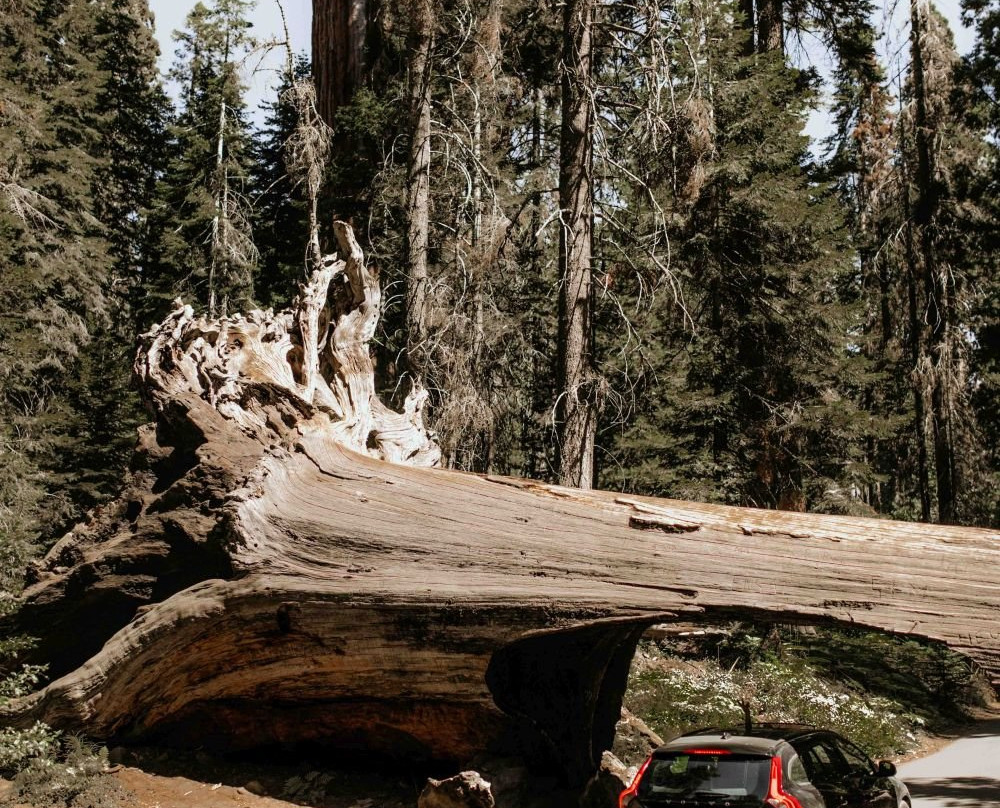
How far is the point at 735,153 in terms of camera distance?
690 inches

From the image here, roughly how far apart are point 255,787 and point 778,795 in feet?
15.0

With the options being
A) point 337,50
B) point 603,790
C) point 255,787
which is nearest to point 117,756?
point 255,787

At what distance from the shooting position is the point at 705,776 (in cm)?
612

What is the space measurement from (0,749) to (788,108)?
17.4 metres

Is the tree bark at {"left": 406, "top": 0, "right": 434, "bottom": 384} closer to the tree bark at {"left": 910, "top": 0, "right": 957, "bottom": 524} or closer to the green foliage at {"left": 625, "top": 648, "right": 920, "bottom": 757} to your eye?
the green foliage at {"left": 625, "top": 648, "right": 920, "bottom": 757}

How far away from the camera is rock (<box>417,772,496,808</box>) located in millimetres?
6945

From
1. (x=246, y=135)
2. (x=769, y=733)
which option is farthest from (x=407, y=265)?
(x=246, y=135)

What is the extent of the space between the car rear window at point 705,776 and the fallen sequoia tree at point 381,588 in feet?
3.26

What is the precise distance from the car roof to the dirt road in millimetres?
4875

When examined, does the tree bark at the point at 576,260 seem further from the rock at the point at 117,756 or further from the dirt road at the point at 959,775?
the rock at the point at 117,756

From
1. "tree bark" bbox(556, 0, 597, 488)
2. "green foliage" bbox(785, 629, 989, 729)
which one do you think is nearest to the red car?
"tree bark" bbox(556, 0, 597, 488)

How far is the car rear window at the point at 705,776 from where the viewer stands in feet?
19.6

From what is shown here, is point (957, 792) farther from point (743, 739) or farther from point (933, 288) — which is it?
point (933, 288)

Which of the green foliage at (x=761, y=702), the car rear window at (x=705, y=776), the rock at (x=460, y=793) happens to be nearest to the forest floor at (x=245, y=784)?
the rock at (x=460, y=793)
